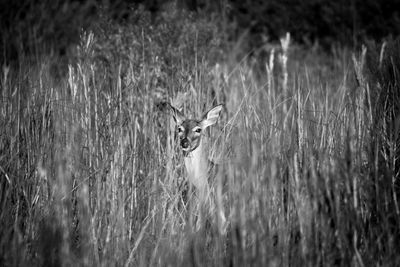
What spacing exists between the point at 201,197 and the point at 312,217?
0.85m

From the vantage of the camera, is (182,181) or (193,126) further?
(193,126)

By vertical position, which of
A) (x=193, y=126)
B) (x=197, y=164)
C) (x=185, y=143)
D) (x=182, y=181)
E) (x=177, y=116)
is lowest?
(x=182, y=181)

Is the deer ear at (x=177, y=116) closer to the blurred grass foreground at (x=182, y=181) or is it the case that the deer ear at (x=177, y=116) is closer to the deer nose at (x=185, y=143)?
the blurred grass foreground at (x=182, y=181)

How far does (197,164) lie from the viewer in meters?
4.98

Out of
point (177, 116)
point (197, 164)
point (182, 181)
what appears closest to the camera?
point (182, 181)

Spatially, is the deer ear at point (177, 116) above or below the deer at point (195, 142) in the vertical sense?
above

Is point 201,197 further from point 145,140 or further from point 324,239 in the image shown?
point 324,239

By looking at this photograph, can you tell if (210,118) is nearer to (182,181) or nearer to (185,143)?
(185,143)

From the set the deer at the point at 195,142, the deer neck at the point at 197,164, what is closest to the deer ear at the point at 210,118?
the deer at the point at 195,142

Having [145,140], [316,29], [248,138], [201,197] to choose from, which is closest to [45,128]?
[145,140]

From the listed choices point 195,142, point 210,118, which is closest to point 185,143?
point 195,142

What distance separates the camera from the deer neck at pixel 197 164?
4664mm

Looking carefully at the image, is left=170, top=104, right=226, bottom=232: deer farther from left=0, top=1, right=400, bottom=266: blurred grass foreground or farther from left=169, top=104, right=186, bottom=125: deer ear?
left=0, top=1, right=400, bottom=266: blurred grass foreground

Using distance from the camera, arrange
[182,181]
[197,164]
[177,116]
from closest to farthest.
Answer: [182,181] < [197,164] < [177,116]
